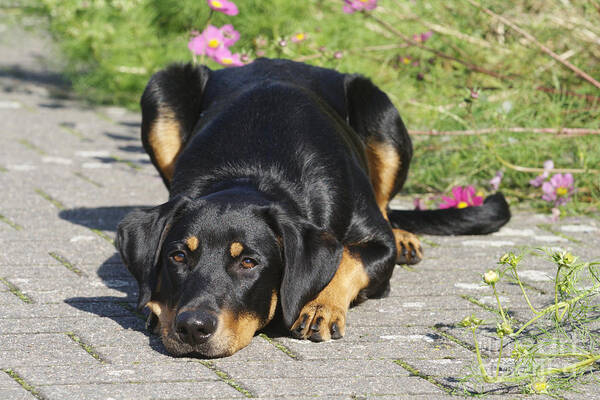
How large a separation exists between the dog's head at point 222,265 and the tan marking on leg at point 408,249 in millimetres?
1076

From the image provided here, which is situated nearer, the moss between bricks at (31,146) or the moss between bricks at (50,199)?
the moss between bricks at (50,199)

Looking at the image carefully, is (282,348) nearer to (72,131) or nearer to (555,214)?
(555,214)

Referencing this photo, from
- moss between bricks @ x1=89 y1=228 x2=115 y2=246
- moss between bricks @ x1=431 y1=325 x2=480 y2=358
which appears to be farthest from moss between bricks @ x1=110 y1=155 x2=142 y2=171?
moss between bricks @ x1=431 y1=325 x2=480 y2=358

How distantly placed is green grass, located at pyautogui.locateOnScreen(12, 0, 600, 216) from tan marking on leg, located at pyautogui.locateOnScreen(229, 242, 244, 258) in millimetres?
1977

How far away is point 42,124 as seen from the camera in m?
7.67

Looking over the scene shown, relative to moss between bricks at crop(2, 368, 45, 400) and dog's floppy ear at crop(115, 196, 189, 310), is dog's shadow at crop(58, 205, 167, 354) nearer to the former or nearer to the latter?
dog's floppy ear at crop(115, 196, 189, 310)

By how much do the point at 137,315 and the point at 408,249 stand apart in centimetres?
148

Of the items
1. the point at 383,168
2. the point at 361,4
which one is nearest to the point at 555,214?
the point at 383,168

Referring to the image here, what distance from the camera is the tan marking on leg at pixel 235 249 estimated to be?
3336 mm

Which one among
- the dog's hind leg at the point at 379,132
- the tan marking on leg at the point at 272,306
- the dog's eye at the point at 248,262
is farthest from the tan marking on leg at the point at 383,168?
the dog's eye at the point at 248,262

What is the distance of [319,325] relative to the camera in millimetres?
3508

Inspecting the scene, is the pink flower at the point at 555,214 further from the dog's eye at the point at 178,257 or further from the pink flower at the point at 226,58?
the dog's eye at the point at 178,257

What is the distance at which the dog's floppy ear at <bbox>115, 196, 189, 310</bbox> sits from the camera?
3.52m

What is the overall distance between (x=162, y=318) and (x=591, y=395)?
4.93ft
